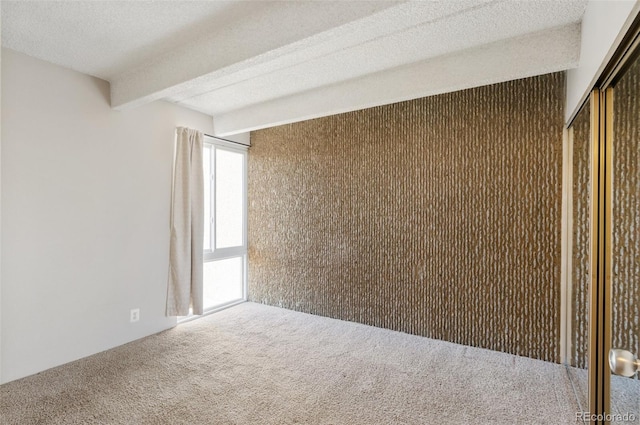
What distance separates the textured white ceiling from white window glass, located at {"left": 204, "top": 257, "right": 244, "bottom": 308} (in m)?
2.16

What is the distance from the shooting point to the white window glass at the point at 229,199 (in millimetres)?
4031

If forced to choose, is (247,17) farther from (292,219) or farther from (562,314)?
(562,314)

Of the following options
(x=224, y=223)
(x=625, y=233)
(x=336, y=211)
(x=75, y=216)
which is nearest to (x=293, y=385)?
(x=336, y=211)

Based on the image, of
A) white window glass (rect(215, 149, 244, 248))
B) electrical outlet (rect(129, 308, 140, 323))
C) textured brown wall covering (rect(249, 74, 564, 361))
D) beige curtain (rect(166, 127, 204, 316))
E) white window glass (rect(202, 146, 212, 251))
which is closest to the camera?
textured brown wall covering (rect(249, 74, 564, 361))

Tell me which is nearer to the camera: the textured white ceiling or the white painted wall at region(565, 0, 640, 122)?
the white painted wall at region(565, 0, 640, 122)

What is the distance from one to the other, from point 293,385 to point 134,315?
5.94ft

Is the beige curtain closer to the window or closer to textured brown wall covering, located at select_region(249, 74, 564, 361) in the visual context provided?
the window

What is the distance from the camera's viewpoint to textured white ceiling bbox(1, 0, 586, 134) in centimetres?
169

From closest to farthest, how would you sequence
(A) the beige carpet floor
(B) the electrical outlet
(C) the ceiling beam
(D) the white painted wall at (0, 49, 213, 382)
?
(A) the beige carpet floor, (C) the ceiling beam, (D) the white painted wall at (0, 49, 213, 382), (B) the electrical outlet

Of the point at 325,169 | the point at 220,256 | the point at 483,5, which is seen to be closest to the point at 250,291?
the point at 220,256

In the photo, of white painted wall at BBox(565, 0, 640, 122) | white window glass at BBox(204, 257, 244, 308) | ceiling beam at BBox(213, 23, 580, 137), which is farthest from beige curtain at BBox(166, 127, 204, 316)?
white painted wall at BBox(565, 0, 640, 122)

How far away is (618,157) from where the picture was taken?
1468mm

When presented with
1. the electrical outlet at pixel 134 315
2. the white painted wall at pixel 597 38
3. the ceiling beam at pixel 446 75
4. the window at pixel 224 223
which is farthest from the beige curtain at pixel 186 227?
the white painted wall at pixel 597 38

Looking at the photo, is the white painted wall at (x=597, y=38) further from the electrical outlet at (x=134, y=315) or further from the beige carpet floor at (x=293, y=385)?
the electrical outlet at (x=134, y=315)
